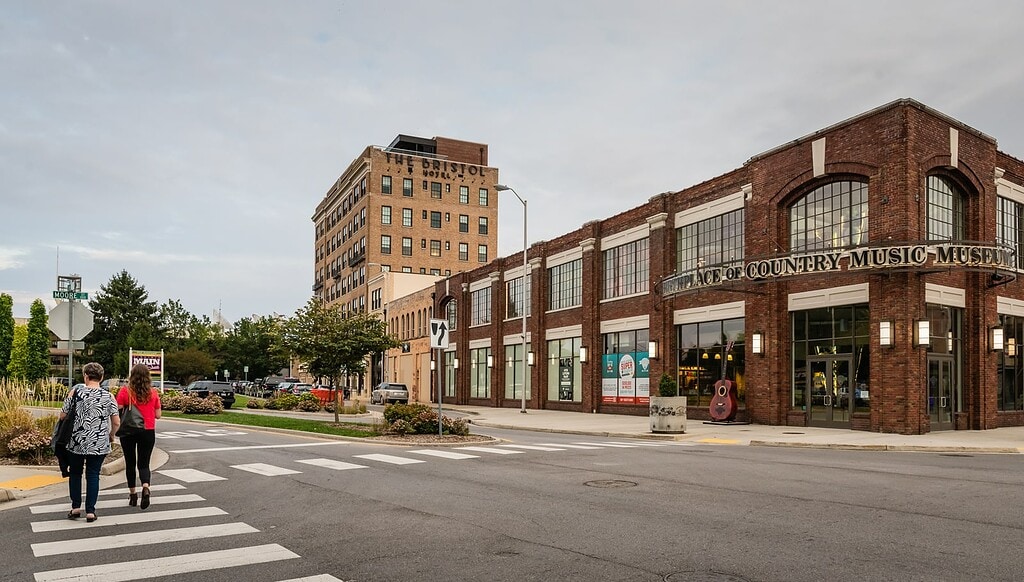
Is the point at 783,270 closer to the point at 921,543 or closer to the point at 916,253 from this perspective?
the point at 916,253

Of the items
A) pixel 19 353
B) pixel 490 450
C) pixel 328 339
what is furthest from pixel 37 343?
pixel 490 450

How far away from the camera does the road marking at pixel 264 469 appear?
13.9 m

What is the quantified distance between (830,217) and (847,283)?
233cm

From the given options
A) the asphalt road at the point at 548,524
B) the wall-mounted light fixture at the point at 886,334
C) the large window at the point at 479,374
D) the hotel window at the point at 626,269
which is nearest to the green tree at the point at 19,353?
the large window at the point at 479,374

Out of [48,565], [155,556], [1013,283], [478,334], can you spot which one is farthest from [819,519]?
[478,334]

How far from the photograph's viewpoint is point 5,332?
301 feet

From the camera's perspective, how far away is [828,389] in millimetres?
25859

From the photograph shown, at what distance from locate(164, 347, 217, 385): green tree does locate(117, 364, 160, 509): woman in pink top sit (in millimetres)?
75604

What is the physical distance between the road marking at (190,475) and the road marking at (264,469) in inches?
29.0

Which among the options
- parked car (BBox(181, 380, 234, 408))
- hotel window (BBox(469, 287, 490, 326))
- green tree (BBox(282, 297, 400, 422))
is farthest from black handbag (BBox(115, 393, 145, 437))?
hotel window (BBox(469, 287, 490, 326))

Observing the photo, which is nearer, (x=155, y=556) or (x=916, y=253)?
(x=155, y=556)

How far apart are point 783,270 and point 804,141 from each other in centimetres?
460

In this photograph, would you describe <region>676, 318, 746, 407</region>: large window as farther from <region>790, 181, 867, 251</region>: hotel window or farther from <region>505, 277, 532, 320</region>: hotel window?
<region>505, 277, 532, 320</region>: hotel window

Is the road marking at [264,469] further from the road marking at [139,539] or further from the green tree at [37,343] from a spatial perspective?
the green tree at [37,343]
